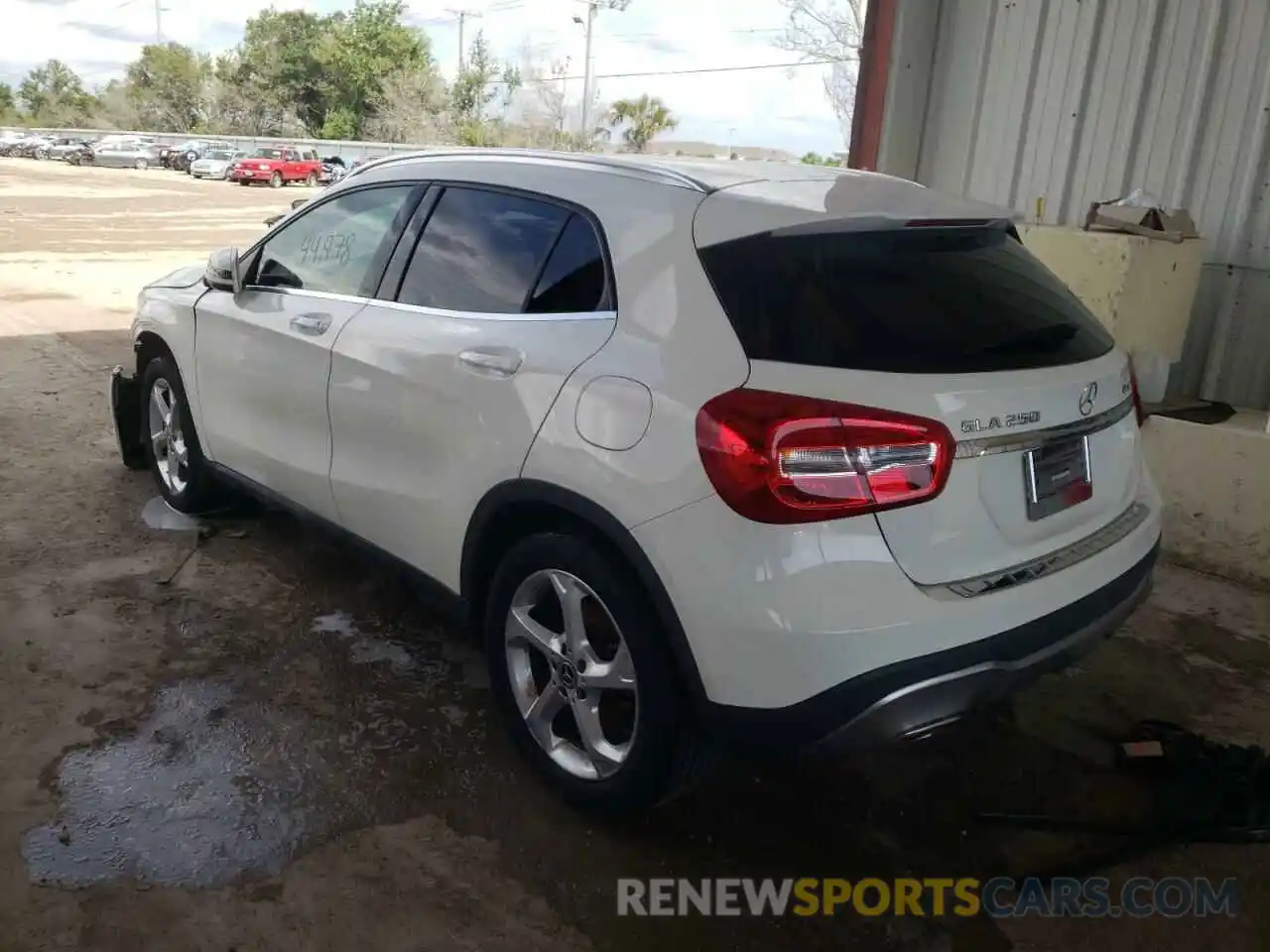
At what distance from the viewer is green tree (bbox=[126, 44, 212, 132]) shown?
74.1m

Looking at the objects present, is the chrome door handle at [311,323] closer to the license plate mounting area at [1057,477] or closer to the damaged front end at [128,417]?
the damaged front end at [128,417]

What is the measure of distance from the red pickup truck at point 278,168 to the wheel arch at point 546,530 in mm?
39313

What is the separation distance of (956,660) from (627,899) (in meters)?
1.03

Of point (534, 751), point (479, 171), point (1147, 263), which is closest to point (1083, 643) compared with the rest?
point (534, 751)

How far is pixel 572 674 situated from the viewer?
281 centimetres

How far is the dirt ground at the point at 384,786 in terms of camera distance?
253 cm

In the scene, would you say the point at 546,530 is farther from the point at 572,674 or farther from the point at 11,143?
the point at 11,143

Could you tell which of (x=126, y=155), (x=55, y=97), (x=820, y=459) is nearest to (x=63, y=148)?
(x=126, y=155)

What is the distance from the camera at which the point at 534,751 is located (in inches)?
118

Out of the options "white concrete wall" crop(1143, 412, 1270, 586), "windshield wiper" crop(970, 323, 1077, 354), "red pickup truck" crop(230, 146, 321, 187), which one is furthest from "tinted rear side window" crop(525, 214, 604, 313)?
"red pickup truck" crop(230, 146, 321, 187)

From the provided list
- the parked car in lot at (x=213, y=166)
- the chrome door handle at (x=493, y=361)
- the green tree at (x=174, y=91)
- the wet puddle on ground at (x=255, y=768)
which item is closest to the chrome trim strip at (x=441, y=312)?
the chrome door handle at (x=493, y=361)

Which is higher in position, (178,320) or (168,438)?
(178,320)

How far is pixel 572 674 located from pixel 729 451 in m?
0.88

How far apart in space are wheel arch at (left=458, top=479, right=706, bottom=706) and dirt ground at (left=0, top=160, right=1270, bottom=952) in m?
0.39
